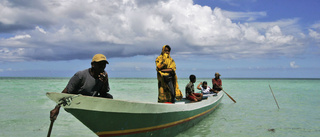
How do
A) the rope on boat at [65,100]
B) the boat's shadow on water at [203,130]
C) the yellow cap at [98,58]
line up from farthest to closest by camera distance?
the boat's shadow on water at [203,130] < the yellow cap at [98,58] < the rope on boat at [65,100]

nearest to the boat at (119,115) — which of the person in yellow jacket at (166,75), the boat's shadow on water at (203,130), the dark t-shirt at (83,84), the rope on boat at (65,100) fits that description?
the rope on boat at (65,100)

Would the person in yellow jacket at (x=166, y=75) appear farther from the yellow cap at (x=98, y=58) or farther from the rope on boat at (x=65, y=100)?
the rope on boat at (x=65, y=100)

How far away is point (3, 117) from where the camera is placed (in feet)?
27.5

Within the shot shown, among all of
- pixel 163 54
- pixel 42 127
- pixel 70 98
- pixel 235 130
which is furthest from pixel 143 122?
pixel 42 127

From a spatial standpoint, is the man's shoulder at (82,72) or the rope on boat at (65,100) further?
A: the man's shoulder at (82,72)

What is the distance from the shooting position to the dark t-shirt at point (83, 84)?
11.2ft

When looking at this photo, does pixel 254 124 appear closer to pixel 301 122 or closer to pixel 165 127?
pixel 301 122

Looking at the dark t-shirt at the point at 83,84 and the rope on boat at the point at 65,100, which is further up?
the dark t-shirt at the point at 83,84

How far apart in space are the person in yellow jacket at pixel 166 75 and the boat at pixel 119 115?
0.80 m

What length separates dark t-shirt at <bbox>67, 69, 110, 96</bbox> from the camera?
11.2ft

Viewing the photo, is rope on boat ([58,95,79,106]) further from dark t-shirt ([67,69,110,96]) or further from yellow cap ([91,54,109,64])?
yellow cap ([91,54,109,64])

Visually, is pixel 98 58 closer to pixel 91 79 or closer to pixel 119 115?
pixel 91 79

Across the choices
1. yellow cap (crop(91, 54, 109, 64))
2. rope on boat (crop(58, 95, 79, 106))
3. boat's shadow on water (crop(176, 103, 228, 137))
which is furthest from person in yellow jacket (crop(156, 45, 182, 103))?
rope on boat (crop(58, 95, 79, 106))

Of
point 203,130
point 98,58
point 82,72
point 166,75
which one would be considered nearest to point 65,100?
point 82,72
